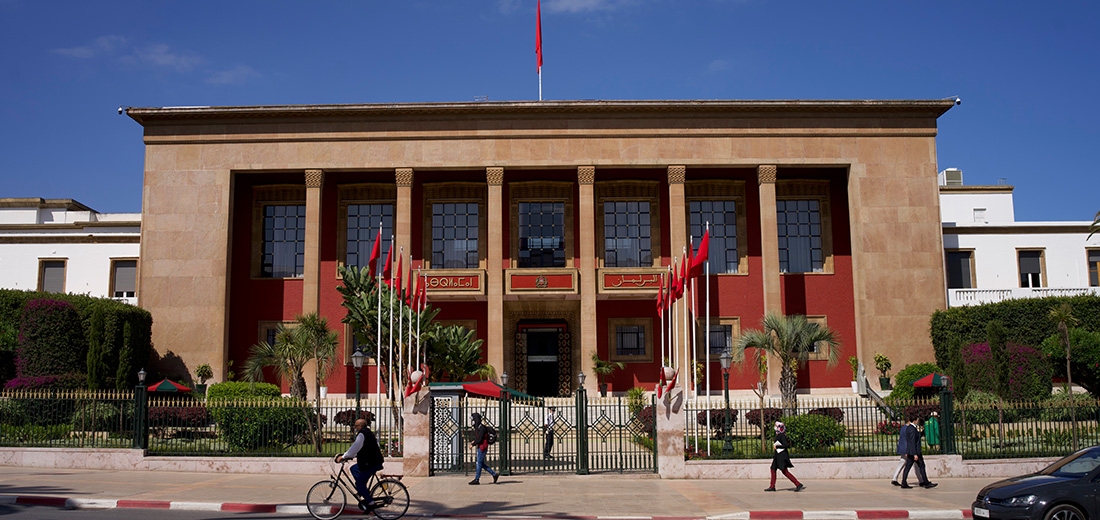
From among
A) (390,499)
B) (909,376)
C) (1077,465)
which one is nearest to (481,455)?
(390,499)

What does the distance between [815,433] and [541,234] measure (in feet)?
65.9

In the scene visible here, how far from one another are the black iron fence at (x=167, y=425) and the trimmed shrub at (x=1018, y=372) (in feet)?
66.2

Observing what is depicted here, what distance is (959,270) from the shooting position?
38000 mm

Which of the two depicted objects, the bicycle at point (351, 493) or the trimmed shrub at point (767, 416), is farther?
the trimmed shrub at point (767, 416)

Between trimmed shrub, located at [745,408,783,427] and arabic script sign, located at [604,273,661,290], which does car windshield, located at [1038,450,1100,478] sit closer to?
trimmed shrub, located at [745,408,783,427]

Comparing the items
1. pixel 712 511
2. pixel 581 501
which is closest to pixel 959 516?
pixel 712 511

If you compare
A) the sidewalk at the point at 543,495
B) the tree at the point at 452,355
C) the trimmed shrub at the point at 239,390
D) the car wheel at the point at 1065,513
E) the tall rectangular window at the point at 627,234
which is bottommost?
the sidewalk at the point at 543,495

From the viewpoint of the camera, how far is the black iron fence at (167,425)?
19.7 meters

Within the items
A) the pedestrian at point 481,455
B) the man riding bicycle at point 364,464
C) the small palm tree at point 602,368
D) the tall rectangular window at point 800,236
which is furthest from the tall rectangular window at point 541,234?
the man riding bicycle at point 364,464

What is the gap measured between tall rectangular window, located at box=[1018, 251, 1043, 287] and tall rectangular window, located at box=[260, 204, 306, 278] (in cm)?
→ 3326

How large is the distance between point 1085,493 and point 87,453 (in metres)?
20.3

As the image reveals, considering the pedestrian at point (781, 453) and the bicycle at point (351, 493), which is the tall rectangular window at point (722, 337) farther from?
the bicycle at point (351, 493)

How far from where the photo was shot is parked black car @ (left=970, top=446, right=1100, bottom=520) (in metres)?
11.8

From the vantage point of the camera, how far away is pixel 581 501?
50.6ft
